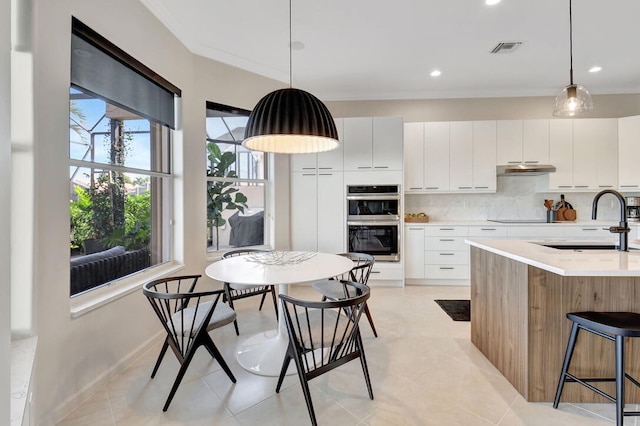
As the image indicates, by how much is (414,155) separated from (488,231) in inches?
58.4

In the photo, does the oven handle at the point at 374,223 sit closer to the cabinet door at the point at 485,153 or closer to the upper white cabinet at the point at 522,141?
the cabinet door at the point at 485,153

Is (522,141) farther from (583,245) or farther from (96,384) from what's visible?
(96,384)

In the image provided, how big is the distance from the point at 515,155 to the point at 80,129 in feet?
16.6

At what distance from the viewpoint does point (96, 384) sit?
2.01 metres

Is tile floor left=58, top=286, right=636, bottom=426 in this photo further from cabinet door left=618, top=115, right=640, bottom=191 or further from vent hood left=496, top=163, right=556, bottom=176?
cabinet door left=618, top=115, right=640, bottom=191

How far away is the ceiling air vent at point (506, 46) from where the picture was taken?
3293mm

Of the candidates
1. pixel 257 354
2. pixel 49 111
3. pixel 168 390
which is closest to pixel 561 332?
pixel 257 354

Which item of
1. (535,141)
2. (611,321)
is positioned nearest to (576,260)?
(611,321)

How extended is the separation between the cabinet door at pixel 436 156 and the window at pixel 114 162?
11.1 feet

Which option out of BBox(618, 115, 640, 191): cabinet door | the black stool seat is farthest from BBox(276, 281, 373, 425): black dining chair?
BBox(618, 115, 640, 191): cabinet door

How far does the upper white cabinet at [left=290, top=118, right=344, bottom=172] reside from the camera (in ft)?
14.2

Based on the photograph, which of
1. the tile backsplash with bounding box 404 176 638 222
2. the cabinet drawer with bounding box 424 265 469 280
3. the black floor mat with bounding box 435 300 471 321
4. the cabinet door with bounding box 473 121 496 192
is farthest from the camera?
the tile backsplash with bounding box 404 176 638 222

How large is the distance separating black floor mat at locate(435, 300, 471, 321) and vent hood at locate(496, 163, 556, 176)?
1.99 m

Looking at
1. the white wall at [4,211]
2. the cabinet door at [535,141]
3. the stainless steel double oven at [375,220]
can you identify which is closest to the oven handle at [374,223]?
the stainless steel double oven at [375,220]
